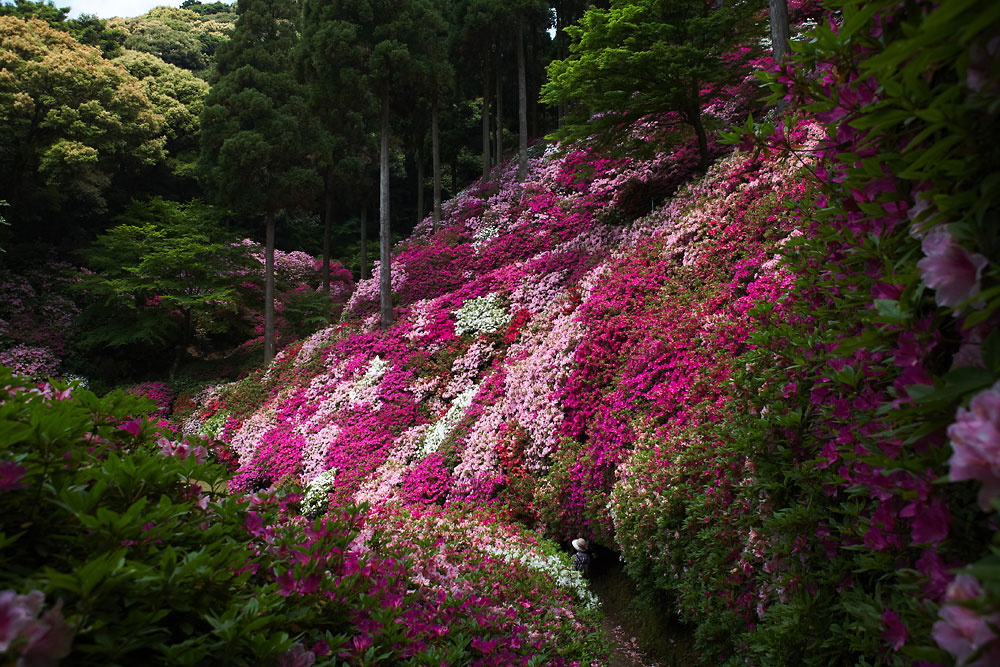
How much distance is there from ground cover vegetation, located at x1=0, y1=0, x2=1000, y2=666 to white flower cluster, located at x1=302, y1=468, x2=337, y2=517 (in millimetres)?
49

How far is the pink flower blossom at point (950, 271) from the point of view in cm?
92

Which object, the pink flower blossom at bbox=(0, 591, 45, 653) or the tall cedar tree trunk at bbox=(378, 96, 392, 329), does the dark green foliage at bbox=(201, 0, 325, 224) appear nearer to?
the tall cedar tree trunk at bbox=(378, 96, 392, 329)

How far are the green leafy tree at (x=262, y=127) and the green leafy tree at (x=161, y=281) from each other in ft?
6.41

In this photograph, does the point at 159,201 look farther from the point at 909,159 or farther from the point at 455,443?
the point at 909,159

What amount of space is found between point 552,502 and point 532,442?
0.96 meters

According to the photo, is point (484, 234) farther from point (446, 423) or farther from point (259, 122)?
point (446, 423)

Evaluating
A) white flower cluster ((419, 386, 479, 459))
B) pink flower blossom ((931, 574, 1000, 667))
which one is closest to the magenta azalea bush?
pink flower blossom ((931, 574, 1000, 667))

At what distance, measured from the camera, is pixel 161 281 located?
1523cm

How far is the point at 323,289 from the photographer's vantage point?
20172 mm

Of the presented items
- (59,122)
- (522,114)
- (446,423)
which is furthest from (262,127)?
(446,423)

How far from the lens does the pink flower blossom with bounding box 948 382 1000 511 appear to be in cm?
76

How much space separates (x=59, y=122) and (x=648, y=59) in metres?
19.6

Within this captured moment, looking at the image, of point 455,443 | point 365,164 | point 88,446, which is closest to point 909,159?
point 88,446

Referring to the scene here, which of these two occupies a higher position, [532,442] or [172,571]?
[172,571]
